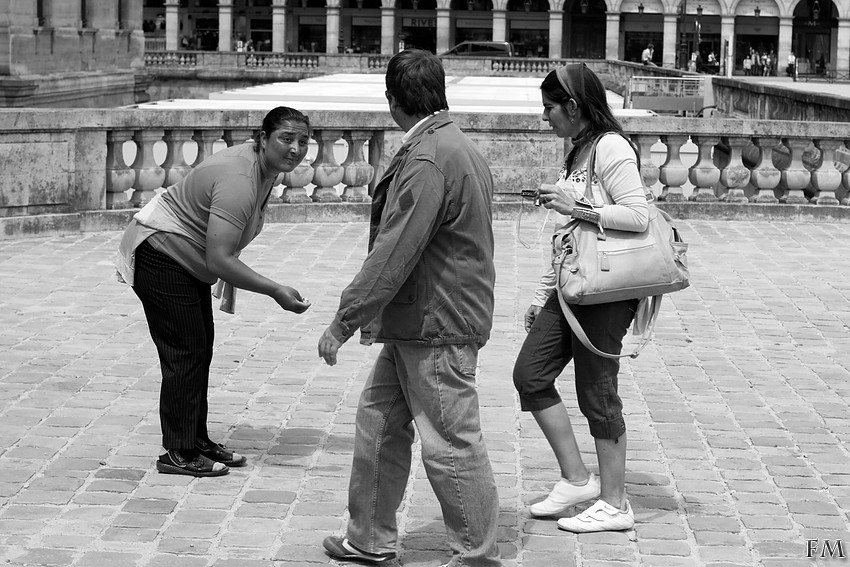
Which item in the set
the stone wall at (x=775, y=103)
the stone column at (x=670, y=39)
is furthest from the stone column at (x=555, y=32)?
the stone wall at (x=775, y=103)

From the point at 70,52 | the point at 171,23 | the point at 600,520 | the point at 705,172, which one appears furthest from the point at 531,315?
the point at 171,23

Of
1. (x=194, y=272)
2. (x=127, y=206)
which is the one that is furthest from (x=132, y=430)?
(x=127, y=206)

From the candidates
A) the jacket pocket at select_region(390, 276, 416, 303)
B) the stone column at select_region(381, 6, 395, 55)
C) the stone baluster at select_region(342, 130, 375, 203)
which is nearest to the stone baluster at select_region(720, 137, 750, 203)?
the stone baluster at select_region(342, 130, 375, 203)

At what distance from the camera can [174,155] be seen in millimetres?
13078

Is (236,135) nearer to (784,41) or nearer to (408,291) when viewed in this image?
(408,291)

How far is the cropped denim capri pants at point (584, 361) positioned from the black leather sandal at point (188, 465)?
58.8 inches

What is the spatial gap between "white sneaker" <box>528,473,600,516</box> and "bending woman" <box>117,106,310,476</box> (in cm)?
123

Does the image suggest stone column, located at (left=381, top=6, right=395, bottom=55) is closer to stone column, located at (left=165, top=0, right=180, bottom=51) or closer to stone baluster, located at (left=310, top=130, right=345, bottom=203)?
stone column, located at (left=165, top=0, right=180, bottom=51)

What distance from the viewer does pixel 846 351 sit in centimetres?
891

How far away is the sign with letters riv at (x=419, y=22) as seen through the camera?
9231cm

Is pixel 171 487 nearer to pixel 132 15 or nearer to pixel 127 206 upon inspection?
pixel 127 206

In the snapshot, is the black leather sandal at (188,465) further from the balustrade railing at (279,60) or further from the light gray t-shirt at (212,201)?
the balustrade railing at (279,60)

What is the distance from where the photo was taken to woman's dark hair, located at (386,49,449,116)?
4770 mm

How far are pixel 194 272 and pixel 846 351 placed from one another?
15.0 ft
